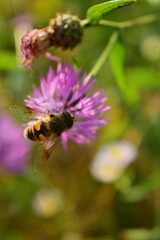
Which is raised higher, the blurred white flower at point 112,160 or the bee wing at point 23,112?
the bee wing at point 23,112

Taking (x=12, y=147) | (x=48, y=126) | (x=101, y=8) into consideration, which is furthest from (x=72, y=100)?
(x=12, y=147)

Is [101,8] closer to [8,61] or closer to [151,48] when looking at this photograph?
[8,61]

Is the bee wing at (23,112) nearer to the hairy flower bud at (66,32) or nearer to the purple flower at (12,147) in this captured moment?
the hairy flower bud at (66,32)

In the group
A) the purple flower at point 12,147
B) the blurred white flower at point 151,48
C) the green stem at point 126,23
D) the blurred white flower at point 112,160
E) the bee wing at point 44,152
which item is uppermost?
the green stem at point 126,23

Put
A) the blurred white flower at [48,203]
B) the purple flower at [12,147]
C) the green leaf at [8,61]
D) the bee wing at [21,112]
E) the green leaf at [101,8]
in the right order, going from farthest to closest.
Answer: the blurred white flower at [48,203], the purple flower at [12,147], the green leaf at [8,61], the bee wing at [21,112], the green leaf at [101,8]

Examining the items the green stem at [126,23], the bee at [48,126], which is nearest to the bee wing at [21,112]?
the bee at [48,126]

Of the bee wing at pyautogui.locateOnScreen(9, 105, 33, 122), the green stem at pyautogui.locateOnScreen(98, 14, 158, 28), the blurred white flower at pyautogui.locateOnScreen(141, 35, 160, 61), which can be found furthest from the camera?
the blurred white flower at pyautogui.locateOnScreen(141, 35, 160, 61)

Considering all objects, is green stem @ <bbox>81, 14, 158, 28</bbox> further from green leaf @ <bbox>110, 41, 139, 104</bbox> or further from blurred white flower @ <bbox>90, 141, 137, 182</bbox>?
blurred white flower @ <bbox>90, 141, 137, 182</bbox>

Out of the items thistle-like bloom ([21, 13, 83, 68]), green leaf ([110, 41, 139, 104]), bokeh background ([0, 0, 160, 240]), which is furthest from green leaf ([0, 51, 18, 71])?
thistle-like bloom ([21, 13, 83, 68])
